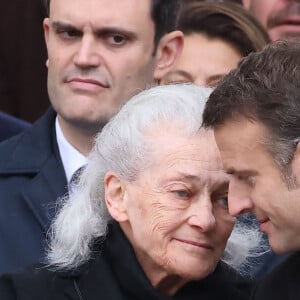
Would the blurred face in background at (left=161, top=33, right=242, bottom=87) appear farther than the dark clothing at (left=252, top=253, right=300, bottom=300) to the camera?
Yes

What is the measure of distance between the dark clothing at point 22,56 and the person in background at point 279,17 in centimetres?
130

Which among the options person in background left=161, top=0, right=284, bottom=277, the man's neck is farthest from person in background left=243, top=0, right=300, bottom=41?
the man's neck

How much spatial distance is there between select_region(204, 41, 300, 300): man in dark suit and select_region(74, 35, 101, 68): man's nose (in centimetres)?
100

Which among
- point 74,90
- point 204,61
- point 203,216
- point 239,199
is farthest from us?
point 204,61

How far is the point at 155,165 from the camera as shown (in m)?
3.63

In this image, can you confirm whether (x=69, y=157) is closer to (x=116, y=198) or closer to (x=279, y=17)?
(x=116, y=198)

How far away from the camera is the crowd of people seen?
320 cm

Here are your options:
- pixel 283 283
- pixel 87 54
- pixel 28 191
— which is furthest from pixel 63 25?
pixel 283 283

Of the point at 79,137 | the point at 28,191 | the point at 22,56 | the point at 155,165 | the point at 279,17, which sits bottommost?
the point at 22,56

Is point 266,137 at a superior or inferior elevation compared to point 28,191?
superior

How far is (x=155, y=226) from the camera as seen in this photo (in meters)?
3.60

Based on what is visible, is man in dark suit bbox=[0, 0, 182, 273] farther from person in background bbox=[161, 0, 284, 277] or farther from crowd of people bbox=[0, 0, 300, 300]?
person in background bbox=[161, 0, 284, 277]

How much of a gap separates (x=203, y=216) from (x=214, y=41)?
1450 millimetres

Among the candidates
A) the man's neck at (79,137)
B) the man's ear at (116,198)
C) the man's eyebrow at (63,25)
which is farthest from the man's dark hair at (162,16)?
the man's ear at (116,198)
